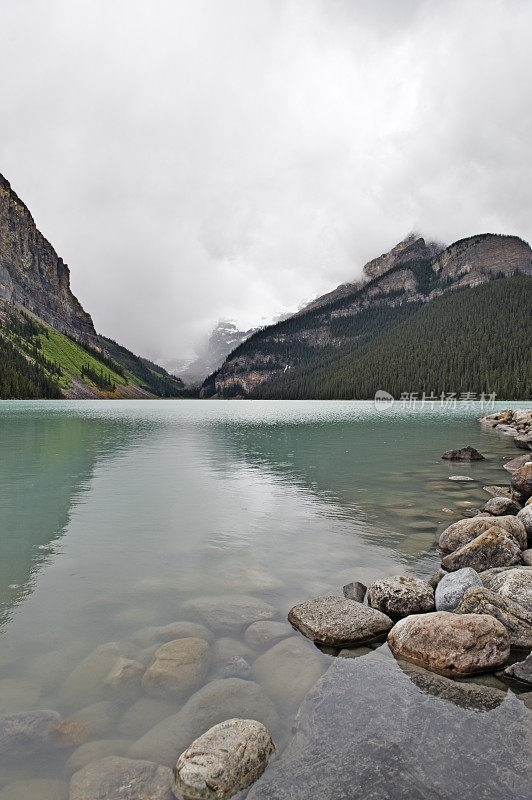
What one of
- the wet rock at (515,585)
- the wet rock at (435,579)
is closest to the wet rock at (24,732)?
the wet rock at (435,579)

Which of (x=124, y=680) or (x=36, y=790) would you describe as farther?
(x=124, y=680)

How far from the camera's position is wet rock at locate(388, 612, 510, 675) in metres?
7.49

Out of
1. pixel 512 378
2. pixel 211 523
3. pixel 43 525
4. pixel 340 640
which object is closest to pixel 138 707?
pixel 340 640

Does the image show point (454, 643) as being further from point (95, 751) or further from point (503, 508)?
point (503, 508)

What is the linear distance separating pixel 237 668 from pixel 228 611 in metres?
2.12

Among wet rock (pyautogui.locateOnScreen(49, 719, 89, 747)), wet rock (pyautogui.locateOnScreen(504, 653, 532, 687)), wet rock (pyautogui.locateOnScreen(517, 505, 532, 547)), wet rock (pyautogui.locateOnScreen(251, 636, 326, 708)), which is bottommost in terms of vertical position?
wet rock (pyautogui.locateOnScreen(49, 719, 89, 747))

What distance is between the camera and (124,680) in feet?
24.5

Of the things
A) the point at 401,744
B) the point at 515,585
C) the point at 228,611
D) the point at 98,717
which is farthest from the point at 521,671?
the point at 98,717

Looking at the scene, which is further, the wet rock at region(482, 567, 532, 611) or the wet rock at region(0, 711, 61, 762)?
the wet rock at region(482, 567, 532, 611)

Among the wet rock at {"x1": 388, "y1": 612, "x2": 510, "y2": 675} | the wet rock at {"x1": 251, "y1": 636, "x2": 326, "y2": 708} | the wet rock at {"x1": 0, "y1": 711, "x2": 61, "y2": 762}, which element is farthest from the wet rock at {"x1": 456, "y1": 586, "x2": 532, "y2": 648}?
the wet rock at {"x1": 0, "y1": 711, "x2": 61, "y2": 762}

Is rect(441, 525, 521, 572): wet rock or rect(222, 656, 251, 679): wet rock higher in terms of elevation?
rect(441, 525, 521, 572): wet rock

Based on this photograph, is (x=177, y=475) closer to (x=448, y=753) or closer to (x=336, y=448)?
(x=336, y=448)

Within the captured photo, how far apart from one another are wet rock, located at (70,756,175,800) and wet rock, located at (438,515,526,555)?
10564mm

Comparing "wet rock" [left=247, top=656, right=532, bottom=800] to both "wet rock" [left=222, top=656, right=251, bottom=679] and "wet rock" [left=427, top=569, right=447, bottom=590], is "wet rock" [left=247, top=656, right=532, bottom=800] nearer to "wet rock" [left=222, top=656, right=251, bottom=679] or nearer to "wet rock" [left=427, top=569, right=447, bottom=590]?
"wet rock" [left=222, top=656, right=251, bottom=679]
